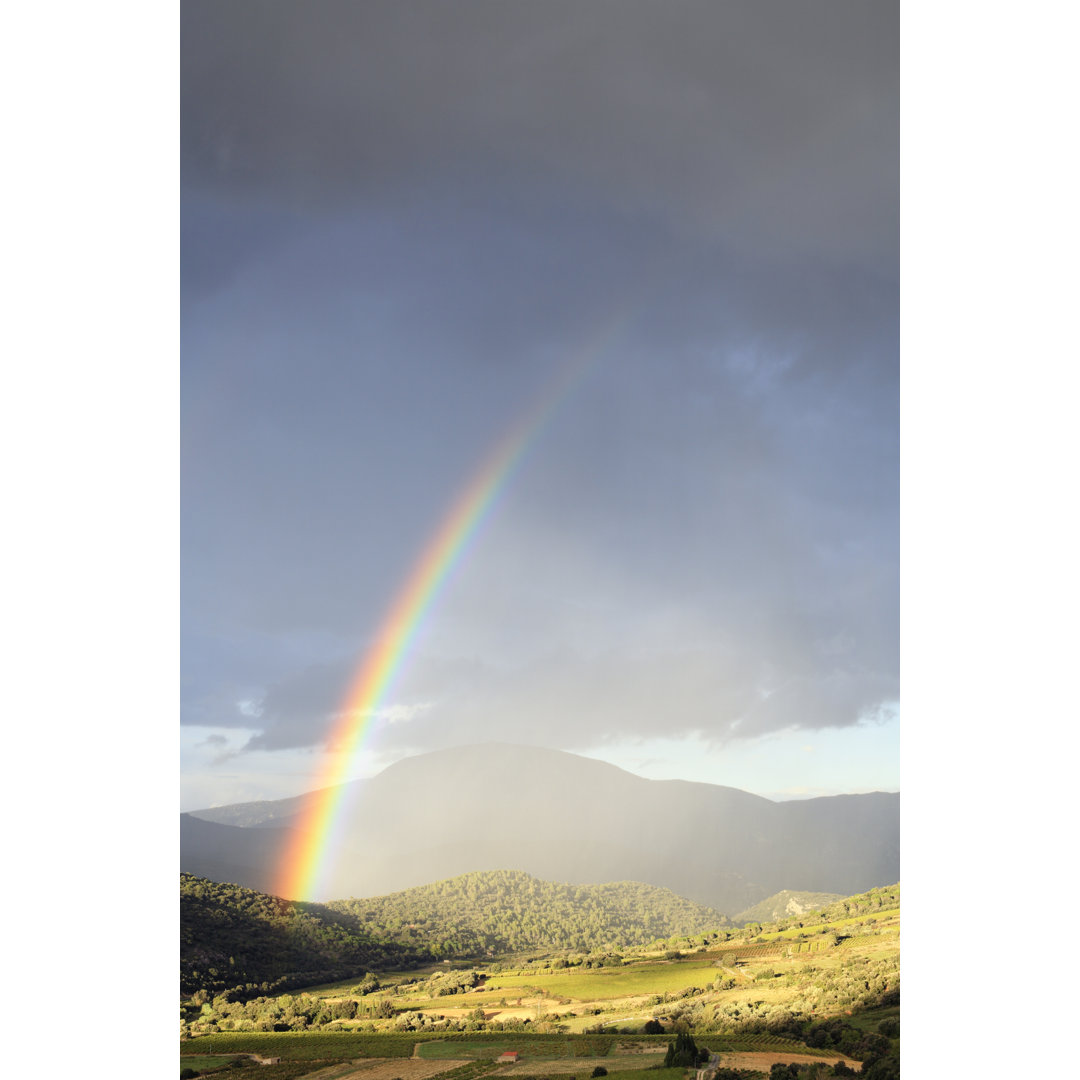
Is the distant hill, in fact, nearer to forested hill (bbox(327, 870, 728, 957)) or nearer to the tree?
forested hill (bbox(327, 870, 728, 957))

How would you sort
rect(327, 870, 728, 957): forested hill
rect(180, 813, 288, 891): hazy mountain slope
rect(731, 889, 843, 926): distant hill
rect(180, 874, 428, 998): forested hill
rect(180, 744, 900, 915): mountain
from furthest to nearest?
1. rect(180, 744, 900, 915): mountain
2. rect(180, 813, 288, 891): hazy mountain slope
3. rect(327, 870, 728, 957): forested hill
4. rect(731, 889, 843, 926): distant hill
5. rect(180, 874, 428, 998): forested hill

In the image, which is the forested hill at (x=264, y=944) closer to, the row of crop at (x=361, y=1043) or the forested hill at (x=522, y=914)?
the forested hill at (x=522, y=914)

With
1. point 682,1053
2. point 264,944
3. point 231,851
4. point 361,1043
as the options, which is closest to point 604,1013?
point 682,1053

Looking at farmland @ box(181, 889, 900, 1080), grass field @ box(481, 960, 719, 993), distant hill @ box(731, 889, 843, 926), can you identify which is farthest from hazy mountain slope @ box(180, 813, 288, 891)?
distant hill @ box(731, 889, 843, 926)
